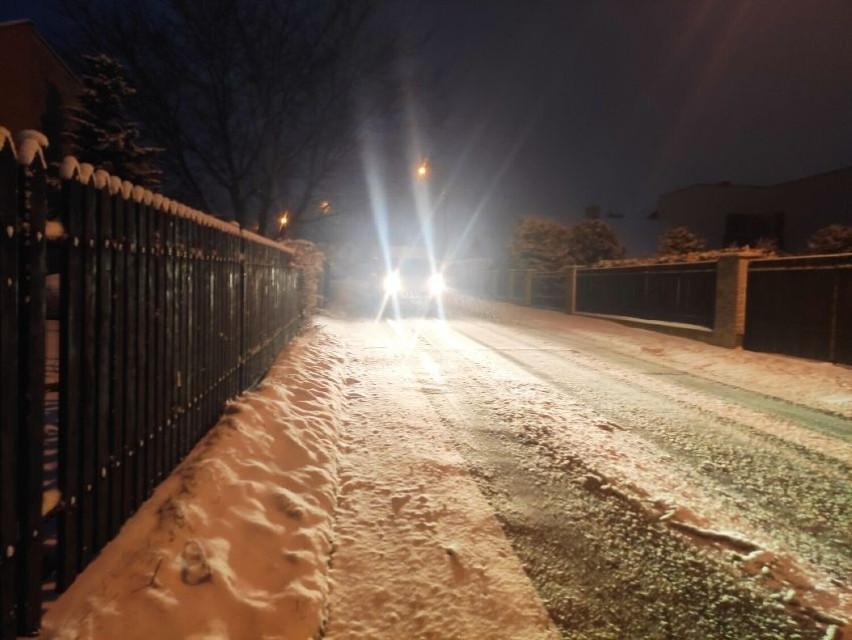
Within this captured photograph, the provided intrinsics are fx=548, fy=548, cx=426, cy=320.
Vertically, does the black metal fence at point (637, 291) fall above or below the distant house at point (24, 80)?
below

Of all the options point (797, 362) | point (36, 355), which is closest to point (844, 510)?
point (36, 355)

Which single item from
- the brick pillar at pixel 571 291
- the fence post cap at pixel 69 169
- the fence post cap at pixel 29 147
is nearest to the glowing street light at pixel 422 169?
the brick pillar at pixel 571 291

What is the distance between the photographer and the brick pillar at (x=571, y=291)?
2357 centimetres

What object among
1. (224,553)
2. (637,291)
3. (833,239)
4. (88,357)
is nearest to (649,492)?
(224,553)

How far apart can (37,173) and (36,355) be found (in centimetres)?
74

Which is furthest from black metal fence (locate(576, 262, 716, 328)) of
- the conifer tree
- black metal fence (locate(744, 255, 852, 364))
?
the conifer tree

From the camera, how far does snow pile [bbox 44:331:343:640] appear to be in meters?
2.42

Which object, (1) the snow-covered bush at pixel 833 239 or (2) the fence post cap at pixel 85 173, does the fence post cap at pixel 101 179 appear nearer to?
(2) the fence post cap at pixel 85 173

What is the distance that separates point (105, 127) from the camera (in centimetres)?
1509

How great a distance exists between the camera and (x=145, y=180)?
15.2 meters

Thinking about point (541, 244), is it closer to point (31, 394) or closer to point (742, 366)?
point (742, 366)

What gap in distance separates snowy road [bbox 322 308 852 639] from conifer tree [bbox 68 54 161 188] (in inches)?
415

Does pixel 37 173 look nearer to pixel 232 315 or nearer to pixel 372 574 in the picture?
pixel 372 574

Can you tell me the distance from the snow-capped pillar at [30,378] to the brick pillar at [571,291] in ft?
74.3
